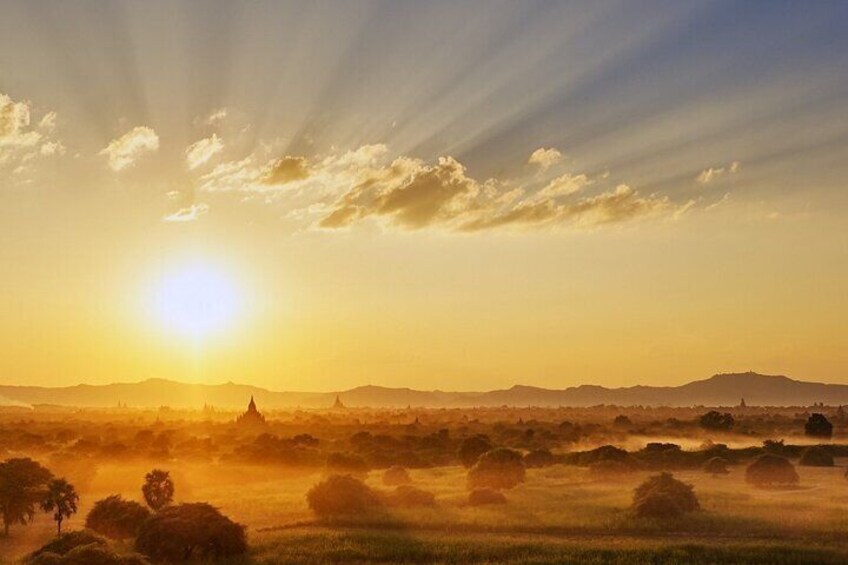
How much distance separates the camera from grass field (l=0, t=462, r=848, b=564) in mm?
39625

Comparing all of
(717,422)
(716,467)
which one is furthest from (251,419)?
(716,467)

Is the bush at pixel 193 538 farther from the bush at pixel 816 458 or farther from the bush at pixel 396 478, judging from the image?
the bush at pixel 816 458

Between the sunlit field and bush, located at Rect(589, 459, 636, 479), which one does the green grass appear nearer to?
the sunlit field

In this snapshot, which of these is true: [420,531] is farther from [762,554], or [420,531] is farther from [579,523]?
[762,554]

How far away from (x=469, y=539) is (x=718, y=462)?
1750 inches

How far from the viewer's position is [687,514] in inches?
2020

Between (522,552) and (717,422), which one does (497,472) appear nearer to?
(522,552)

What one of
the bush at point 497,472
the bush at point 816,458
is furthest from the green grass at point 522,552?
the bush at point 816,458

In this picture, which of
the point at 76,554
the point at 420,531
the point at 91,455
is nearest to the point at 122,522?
the point at 76,554

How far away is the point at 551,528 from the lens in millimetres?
48062

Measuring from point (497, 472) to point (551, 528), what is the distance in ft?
71.5

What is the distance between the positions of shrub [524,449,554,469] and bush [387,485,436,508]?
1170 inches

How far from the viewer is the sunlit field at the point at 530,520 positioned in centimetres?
4000

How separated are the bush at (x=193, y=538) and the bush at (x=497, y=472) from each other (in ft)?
101
